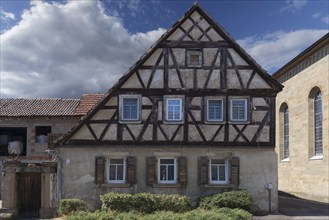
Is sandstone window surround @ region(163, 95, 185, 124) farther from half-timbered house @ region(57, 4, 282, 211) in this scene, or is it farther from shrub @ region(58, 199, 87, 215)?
shrub @ region(58, 199, 87, 215)

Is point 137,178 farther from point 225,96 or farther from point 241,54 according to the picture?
point 241,54

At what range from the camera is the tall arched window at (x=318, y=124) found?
25953mm

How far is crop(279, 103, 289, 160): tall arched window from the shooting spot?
→ 107ft

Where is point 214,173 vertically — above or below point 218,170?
below

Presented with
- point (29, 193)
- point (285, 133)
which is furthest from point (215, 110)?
point (285, 133)

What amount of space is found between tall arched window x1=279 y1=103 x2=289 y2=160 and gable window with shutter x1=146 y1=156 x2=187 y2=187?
1709 cm

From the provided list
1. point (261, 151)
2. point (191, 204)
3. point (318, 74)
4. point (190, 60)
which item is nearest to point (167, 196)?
point (191, 204)

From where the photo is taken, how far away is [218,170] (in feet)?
61.3

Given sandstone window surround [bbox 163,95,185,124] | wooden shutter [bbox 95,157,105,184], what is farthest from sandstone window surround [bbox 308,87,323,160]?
wooden shutter [bbox 95,157,105,184]

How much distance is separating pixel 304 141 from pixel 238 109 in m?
10.9

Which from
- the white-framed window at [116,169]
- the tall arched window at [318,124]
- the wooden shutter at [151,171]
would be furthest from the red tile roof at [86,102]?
the tall arched window at [318,124]

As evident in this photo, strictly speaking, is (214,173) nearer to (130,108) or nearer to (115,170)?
(115,170)

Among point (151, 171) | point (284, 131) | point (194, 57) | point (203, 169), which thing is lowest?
point (151, 171)

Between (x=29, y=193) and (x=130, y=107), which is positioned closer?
(x=29, y=193)
